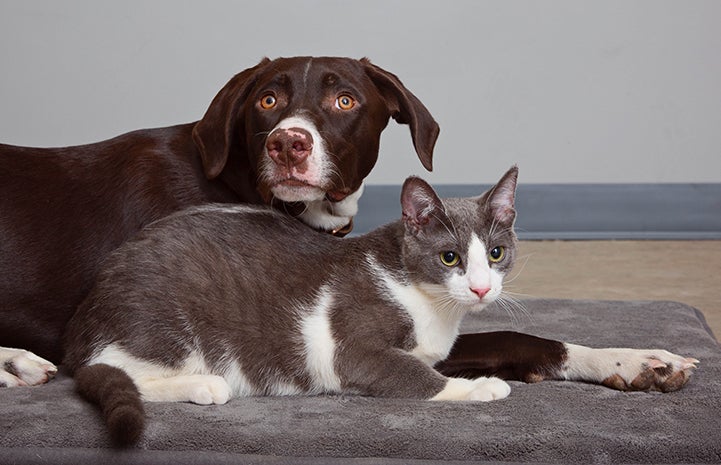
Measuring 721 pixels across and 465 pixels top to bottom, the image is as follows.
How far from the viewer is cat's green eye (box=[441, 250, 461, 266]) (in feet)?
7.55

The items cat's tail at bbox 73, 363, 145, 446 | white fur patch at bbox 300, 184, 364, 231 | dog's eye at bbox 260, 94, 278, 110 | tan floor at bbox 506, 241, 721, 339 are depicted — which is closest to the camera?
cat's tail at bbox 73, 363, 145, 446

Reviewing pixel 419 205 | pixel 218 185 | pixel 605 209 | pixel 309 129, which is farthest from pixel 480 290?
pixel 605 209

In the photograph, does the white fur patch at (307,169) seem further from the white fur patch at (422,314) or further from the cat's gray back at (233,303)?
the white fur patch at (422,314)

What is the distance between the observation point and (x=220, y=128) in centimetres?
270

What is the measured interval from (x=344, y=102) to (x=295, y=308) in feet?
1.88

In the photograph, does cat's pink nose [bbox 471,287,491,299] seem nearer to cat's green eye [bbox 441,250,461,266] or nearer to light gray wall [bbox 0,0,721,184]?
cat's green eye [bbox 441,250,461,266]

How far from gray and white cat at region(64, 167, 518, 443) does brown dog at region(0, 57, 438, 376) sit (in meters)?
0.25

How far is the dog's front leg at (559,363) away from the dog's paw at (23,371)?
0.91m

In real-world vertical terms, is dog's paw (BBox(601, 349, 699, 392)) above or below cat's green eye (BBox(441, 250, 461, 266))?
below

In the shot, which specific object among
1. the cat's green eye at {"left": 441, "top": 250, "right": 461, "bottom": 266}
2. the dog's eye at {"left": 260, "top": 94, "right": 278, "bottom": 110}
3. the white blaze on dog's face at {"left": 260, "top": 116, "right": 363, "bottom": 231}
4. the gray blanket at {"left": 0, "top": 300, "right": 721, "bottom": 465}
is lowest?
the gray blanket at {"left": 0, "top": 300, "right": 721, "bottom": 465}

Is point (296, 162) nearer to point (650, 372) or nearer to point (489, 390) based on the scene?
point (489, 390)

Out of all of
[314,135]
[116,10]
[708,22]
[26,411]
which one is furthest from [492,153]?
[26,411]

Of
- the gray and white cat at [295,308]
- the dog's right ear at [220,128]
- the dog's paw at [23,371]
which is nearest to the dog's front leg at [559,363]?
the gray and white cat at [295,308]

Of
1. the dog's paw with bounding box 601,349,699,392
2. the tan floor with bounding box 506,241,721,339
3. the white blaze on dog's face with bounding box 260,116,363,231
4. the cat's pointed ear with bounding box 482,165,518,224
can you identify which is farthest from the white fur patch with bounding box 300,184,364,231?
the tan floor with bounding box 506,241,721,339
